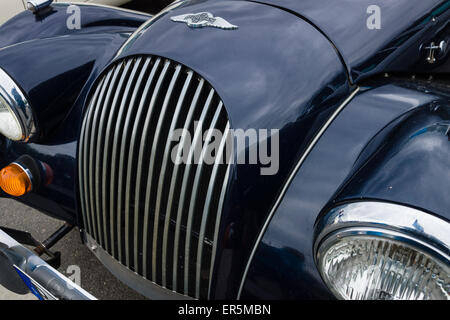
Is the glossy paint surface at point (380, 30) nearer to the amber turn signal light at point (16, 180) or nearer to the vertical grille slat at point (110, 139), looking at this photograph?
the vertical grille slat at point (110, 139)

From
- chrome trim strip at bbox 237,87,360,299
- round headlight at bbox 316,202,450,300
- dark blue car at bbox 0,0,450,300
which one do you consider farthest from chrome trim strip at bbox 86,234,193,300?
round headlight at bbox 316,202,450,300

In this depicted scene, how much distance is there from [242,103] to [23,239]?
3.34 ft

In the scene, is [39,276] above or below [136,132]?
below

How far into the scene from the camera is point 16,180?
5.24 feet

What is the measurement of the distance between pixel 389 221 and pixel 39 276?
992 mm

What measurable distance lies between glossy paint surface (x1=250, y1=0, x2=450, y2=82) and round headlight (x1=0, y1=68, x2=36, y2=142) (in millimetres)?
1018

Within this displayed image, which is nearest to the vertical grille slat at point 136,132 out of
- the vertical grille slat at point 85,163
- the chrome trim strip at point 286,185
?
the vertical grille slat at point 85,163

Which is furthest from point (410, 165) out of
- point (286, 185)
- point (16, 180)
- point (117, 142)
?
point (16, 180)

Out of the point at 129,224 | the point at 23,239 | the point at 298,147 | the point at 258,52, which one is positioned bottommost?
the point at 23,239

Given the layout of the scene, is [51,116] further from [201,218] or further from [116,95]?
[201,218]

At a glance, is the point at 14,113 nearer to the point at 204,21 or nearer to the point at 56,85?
the point at 56,85

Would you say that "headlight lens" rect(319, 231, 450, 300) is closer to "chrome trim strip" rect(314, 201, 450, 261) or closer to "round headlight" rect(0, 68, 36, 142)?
"chrome trim strip" rect(314, 201, 450, 261)

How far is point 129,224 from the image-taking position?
142cm
